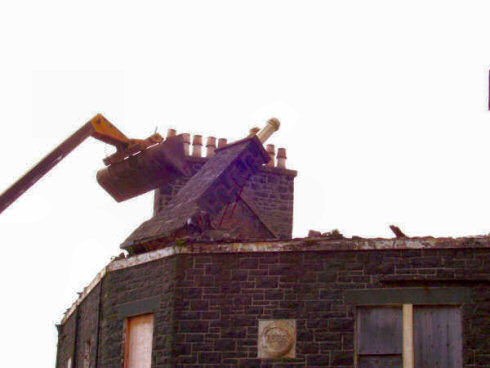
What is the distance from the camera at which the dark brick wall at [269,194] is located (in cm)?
3259

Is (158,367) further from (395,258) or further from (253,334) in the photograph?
(395,258)

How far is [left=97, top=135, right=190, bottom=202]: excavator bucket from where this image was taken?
79.4 ft

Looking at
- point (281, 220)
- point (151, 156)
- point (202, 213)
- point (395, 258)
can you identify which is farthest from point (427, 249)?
point (281, 220)

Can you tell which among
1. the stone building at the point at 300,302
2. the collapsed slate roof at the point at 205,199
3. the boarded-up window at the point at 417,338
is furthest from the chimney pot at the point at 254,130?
the boarded-up window at the point at 417,338

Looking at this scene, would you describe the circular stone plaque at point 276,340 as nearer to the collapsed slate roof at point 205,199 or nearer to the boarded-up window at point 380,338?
the boarded-up window at point 380,338

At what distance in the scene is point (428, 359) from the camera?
19.2 metres

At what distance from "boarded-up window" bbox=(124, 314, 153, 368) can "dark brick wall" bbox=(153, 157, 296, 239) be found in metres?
10.7

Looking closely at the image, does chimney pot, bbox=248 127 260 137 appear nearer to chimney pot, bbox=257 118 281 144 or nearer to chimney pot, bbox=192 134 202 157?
chimney pot, bbox=257 118 281 144

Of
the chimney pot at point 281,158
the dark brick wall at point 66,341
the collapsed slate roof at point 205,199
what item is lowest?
the dark brick wall at point 66,341

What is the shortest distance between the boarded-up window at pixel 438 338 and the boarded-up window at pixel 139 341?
5.33 m

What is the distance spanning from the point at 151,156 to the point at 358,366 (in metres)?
7.40

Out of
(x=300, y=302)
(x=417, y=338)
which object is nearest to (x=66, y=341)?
(x=300, y=302)

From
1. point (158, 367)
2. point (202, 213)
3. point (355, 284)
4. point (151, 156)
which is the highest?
point (151, 156)

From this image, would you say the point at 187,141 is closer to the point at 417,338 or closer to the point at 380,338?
the point at 380,338
